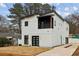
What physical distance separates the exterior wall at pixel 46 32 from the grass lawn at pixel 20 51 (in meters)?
0.06

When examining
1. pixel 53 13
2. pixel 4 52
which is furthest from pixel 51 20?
pixel 4 52

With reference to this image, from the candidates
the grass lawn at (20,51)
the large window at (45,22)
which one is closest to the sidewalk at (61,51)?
the grass lawn at (20,51)

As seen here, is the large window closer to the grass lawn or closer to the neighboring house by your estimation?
the neighboring house

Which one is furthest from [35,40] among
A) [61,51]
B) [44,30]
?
[61,51]

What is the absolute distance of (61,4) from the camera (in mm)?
6512

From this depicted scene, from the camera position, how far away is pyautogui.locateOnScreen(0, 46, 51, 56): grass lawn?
6.53 metres

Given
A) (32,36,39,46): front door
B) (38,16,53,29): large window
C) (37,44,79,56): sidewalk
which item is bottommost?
(37,44,79,56): sidewalk

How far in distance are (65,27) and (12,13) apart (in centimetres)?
58

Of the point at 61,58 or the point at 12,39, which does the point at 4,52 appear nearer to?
the point at 12,39

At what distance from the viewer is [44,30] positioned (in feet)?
21.6

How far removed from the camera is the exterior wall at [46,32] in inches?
259

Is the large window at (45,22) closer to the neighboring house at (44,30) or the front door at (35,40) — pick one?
the neighboring house at (44,30)

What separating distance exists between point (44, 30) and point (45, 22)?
0.09 m

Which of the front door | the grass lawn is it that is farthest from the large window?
the grass lawn
